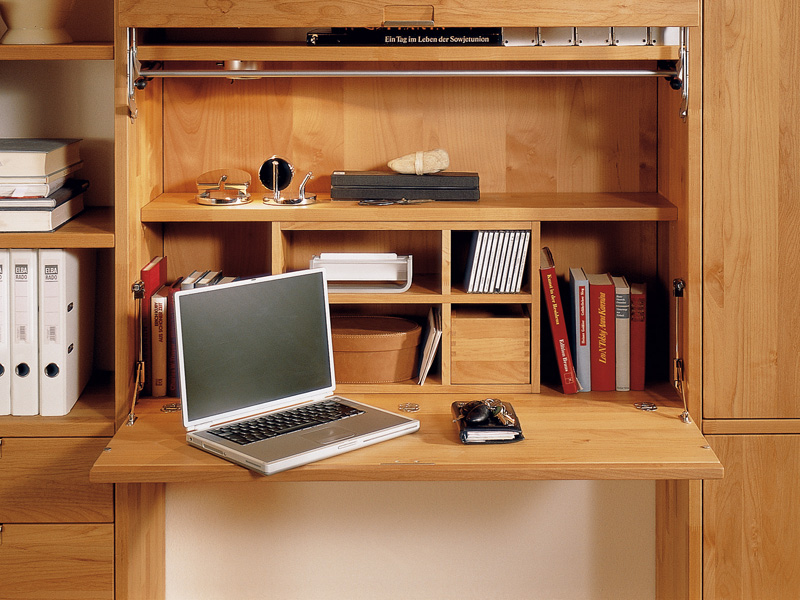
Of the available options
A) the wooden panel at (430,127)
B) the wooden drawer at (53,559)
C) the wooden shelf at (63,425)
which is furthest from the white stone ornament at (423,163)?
the wooden drawer at (53,559)

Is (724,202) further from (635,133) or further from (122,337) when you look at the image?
(122,337)

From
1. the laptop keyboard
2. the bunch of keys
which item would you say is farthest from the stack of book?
the bunch of keys

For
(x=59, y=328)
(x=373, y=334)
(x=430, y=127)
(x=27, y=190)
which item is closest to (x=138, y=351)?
(x=59, y=328)

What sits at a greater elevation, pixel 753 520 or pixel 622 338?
pixel 622 338

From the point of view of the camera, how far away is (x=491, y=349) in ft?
Result: 6.53

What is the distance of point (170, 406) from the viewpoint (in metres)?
1.91

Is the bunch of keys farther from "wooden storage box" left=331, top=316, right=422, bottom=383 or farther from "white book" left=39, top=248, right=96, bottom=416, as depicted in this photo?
"white book" left=39, top=248, right=96, bottom=416

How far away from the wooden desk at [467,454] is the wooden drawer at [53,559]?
42 millimetres

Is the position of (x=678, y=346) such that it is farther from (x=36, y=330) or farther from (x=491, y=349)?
(x=36, y=330)

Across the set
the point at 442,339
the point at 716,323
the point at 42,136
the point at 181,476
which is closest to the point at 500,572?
the point at 442,339

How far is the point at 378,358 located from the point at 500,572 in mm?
700

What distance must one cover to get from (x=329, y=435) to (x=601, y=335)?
0.67 metres

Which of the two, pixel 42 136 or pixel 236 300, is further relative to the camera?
pixel 42 136

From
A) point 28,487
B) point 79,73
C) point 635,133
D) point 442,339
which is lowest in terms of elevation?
point 28,487
